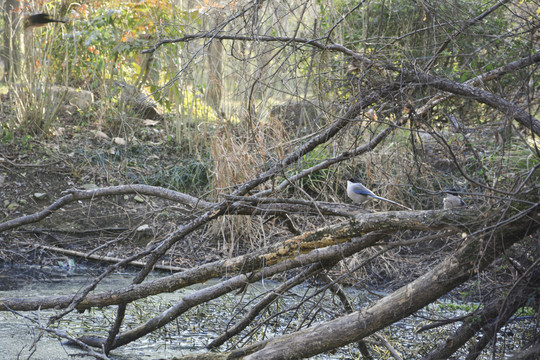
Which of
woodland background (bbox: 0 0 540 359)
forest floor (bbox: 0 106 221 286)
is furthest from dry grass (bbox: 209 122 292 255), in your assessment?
forest floor (bbox: 0 106 221 286)

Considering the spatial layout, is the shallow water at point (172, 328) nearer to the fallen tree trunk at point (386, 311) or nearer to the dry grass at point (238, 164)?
the fallen tree trunk at point (386, 311)

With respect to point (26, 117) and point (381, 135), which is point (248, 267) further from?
point (26, 117)

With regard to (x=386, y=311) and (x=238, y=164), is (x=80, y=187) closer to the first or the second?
(x=238, y=164)

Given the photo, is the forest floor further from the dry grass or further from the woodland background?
the dry grass

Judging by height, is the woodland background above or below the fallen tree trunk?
above

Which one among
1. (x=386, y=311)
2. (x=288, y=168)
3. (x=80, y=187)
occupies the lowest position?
(x=386, y=311)

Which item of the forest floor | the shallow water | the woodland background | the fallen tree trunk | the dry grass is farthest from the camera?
the forest floor

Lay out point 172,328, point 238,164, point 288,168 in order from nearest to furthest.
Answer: point 172,328 < point 288,168 < point 238,164

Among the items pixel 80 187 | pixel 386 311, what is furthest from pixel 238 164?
pixel 386 311

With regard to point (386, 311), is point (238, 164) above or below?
above

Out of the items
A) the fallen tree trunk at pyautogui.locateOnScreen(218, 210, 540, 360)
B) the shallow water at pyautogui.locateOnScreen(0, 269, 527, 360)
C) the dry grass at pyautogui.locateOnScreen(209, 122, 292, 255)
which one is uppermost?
the dry grass at pyautogui.locateOnScreen(209, 122, 292, 255)

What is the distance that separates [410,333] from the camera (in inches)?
180

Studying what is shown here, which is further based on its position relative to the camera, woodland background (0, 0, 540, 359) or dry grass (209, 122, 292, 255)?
dry grass (209, 122, 292, 255)

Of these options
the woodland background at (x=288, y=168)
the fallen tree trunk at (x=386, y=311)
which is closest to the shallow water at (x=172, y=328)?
the woodland background at (x=288, y=168)
